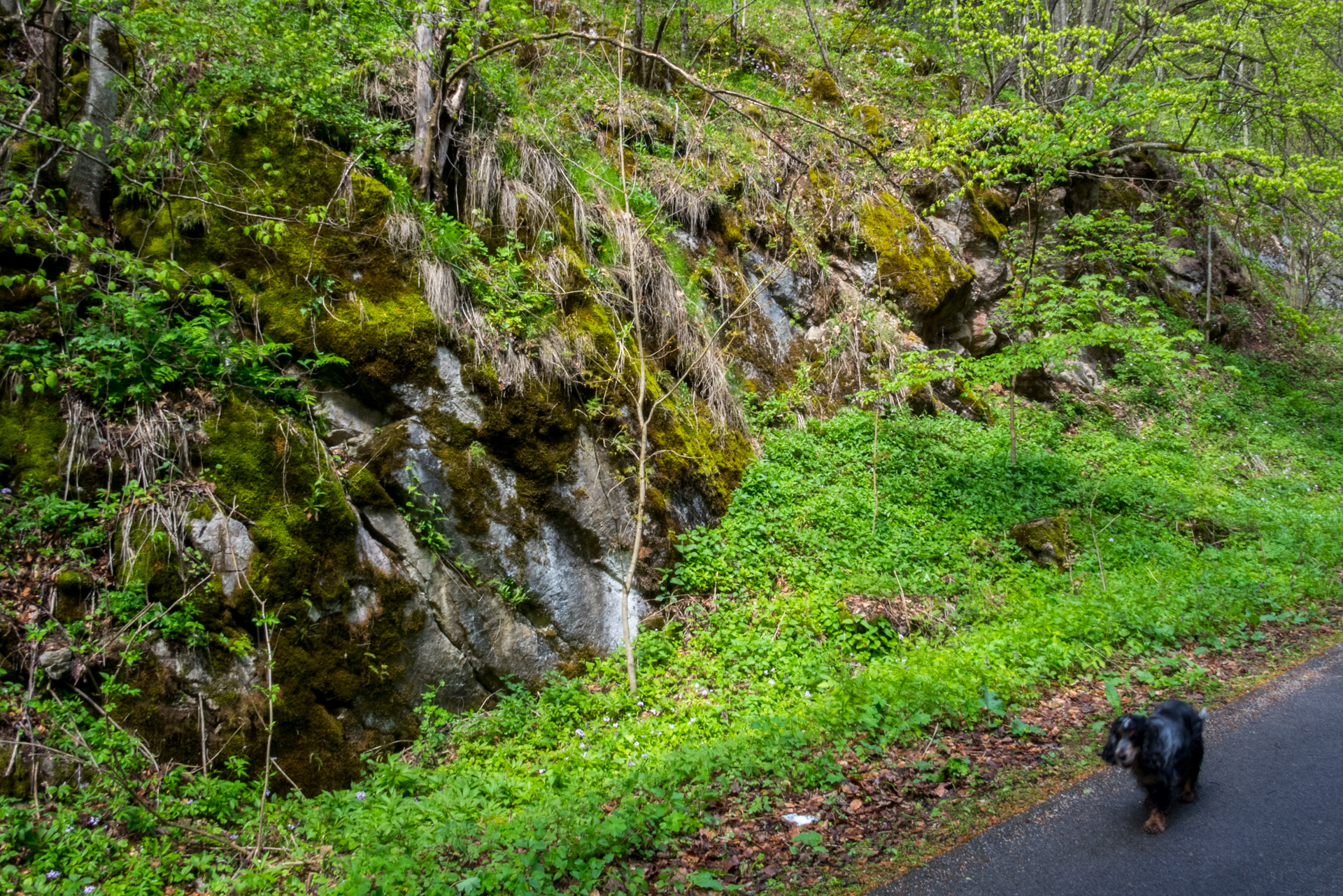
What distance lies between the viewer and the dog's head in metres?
3.18

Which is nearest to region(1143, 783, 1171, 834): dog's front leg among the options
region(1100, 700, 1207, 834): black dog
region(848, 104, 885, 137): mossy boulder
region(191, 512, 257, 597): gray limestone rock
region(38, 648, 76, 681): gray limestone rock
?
region(1100, 700, 1207, 834): black dog

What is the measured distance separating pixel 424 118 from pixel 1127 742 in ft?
24.7

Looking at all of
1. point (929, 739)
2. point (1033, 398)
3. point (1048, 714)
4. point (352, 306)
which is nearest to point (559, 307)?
point (352, 306)

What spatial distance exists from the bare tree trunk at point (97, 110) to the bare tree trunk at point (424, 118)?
7.52ft

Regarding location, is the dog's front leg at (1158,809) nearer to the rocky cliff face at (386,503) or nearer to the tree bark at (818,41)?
the rocky cliff face at (386,503)

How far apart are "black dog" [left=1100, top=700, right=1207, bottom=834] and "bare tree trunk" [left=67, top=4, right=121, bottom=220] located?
7.87 m

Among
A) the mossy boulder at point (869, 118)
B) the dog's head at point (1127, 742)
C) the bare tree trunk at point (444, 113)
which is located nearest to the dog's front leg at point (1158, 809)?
the dog's head at point (1127, 742)

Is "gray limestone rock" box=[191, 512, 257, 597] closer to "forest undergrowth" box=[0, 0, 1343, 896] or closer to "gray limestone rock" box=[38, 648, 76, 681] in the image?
"forest undergrowth" box=[0, 0, 1343, 896]

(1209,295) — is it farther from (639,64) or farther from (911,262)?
(639,64)

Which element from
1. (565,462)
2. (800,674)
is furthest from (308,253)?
(800,674)

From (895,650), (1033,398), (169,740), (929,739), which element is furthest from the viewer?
(1033,398)

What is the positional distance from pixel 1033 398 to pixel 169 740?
522 inches

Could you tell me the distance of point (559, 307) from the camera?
6.46m

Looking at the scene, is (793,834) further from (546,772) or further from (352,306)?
(352,306)
